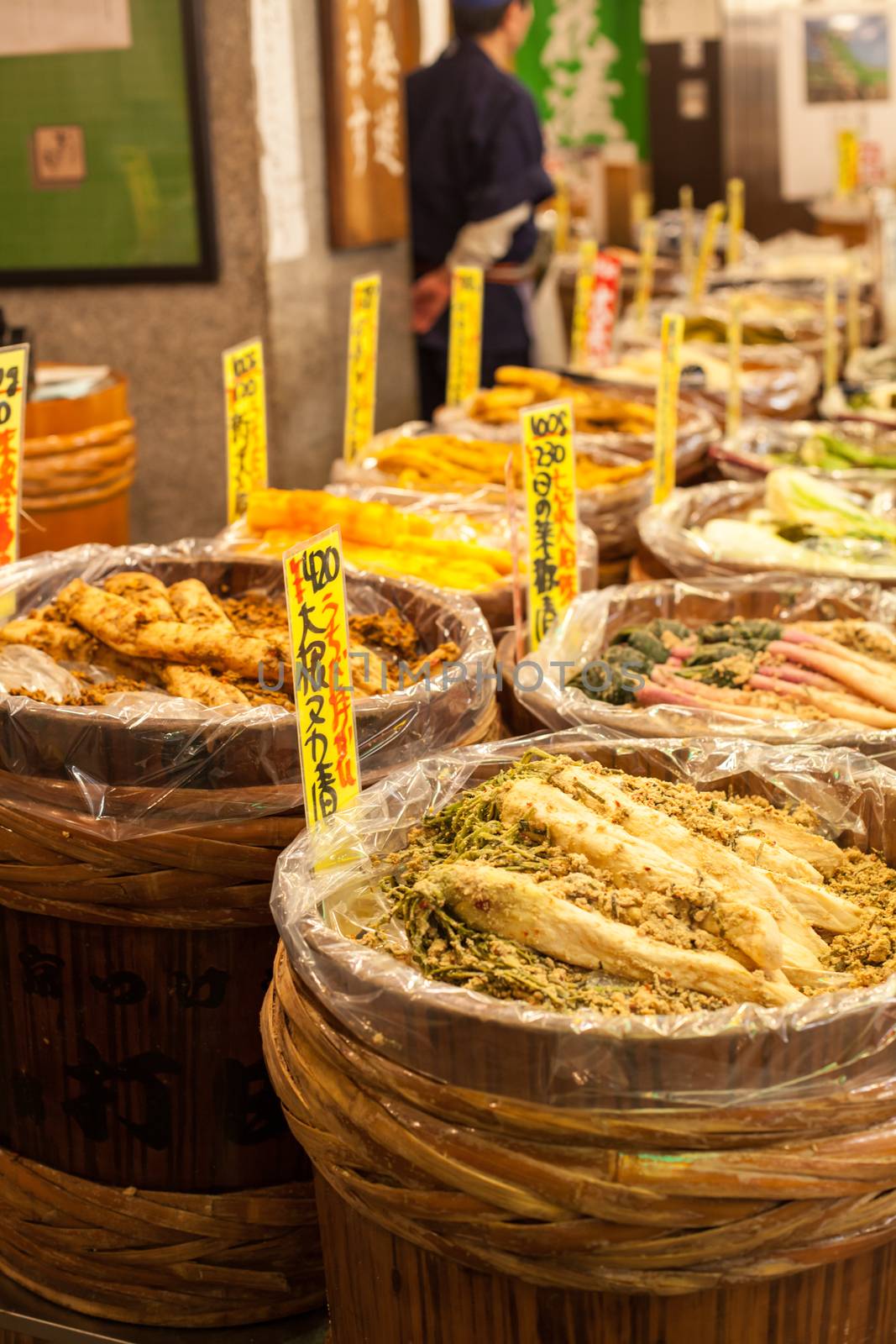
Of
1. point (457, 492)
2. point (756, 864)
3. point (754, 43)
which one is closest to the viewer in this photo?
point (756, 864)

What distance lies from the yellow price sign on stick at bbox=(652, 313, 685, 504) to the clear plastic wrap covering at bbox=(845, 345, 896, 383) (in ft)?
6.64

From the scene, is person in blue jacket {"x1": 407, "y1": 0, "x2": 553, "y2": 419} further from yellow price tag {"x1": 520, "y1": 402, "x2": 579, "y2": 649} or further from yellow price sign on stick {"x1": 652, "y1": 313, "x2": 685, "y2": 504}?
yellow price tag {"x1": 520, "y1": 402, "x2": 579, "y2": 649}

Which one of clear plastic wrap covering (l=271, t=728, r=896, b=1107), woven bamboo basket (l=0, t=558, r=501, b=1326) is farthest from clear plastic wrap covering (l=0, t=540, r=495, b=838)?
clear plastic wrap covering (l=271, t=728, r=896, b=1107)

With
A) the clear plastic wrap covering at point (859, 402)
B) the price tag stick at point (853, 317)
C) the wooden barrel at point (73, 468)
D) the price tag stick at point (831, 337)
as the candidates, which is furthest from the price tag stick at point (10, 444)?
the price tag stick at point (853, 317)

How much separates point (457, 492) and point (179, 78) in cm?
168

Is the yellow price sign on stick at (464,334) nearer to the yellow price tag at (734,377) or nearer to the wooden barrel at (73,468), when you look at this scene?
the yellow price tag at (734,377)

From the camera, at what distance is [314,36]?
14.1 ft

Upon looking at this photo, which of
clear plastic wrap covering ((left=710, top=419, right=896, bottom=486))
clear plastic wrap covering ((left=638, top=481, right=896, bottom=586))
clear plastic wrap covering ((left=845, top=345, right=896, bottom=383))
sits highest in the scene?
clear plastic wrap covering ((left=845, top=345, right=896, bottom=383))

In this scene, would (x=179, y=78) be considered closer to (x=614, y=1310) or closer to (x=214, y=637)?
(x=214, y=637)

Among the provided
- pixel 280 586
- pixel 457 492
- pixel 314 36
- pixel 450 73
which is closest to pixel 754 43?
pixel 450 73

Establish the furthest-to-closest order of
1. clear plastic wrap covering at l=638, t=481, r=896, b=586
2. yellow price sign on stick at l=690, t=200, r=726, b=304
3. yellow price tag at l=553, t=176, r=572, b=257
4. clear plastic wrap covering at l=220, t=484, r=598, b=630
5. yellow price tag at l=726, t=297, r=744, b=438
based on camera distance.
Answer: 1. yellow price tag at l=553, t=176, r=572, b=257
2. yellow price sign on stick at l=690, t=200, r=726, b=304
3. yellow price tag at l=726, t=297, r=744, b=438
4. clear plastic wrap covering at l=638, t=481, r=896, b=586
5. clear plastic wrap covering at l=220, t=484, r=598, b=630

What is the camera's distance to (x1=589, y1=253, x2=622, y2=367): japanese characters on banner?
461 cm

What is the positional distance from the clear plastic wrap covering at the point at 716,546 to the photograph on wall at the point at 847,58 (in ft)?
27.5

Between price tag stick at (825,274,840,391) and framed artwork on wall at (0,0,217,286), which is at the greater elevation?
framed artwork on wall at (0,0,217,286)
